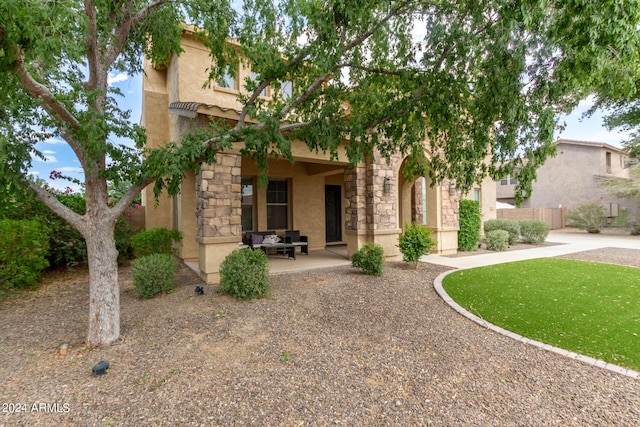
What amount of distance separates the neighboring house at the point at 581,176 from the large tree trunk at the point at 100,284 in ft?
86.7

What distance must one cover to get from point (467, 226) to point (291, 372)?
34.1 feet

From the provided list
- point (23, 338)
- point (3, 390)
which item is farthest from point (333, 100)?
point (23, 338)


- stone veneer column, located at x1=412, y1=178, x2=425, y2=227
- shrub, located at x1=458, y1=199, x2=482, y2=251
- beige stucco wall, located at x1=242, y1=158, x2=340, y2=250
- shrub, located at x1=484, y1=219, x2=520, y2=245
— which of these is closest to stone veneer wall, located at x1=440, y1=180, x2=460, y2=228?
shrub, located at x1=458, y1=199, x2=482, y2=251

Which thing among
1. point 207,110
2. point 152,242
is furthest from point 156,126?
point 207,110

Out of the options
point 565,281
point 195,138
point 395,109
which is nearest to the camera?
point 195,138

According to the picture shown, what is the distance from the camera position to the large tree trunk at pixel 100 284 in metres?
3.80

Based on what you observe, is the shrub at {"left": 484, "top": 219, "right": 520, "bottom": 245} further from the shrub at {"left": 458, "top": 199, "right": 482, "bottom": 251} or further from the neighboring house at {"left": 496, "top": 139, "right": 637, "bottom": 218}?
the neighboring house at {"left": 496, "top": 139, "right": 637, "bottom": 218}

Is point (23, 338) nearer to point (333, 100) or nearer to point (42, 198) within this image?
point (42, 198)

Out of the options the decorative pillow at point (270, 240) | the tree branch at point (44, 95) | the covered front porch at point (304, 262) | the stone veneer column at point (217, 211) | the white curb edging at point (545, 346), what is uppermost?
the tree branch at point (44, 95)

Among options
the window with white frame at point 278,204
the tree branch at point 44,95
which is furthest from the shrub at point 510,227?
the tree branch at point 44,95

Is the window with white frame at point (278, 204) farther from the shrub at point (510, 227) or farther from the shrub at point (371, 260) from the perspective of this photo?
the shrub at point (510, 227)

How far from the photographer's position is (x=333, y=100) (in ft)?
16.5

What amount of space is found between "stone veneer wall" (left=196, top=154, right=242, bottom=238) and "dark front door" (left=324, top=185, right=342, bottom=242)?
6445 mm

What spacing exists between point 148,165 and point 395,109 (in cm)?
350
